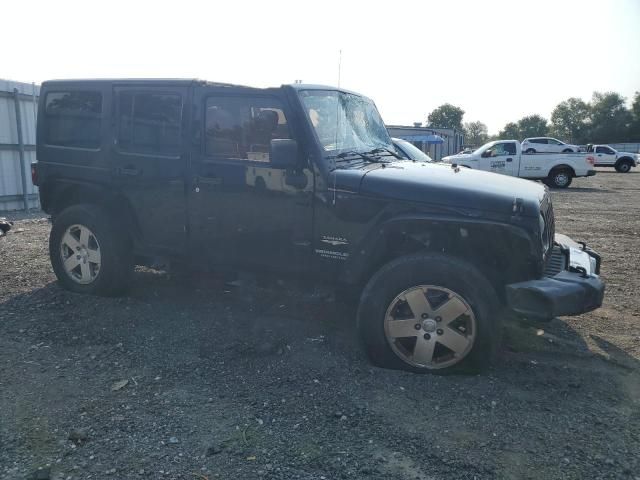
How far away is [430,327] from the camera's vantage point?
11.7 ft

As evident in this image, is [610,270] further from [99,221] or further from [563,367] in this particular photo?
[99,221]

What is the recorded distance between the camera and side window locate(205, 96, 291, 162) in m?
4.12

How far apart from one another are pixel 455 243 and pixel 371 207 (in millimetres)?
667

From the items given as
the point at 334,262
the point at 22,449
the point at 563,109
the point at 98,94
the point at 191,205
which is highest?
the point at 563,109

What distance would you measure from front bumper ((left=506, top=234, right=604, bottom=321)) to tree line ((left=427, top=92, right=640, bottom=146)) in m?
65.8

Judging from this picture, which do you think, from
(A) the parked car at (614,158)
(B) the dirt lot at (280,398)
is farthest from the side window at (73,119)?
(A) the parked car at (614,158)

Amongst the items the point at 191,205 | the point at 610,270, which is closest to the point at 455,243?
the point at 191,205

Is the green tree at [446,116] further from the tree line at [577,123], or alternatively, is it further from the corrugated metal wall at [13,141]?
the corrugated metal wall at [13,141]

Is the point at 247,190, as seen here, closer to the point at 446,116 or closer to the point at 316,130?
the point at 316,130

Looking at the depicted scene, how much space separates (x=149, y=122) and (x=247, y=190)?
1242mm

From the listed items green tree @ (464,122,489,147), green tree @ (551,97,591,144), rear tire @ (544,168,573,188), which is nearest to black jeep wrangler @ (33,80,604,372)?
rear tire @ (544,168,573,188)

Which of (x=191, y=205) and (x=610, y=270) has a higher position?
(x=191, y=205)

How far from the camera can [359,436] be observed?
2945 millimetres

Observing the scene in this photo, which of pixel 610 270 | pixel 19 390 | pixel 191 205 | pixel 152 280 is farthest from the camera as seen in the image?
pixel 610 270
